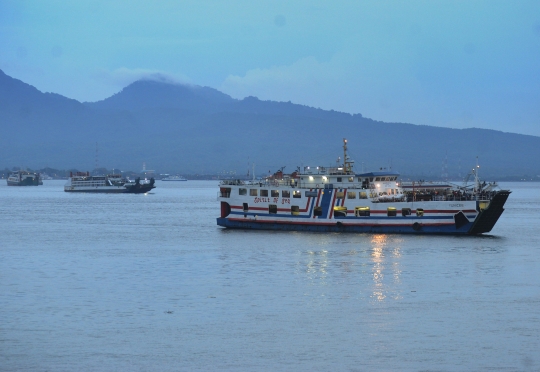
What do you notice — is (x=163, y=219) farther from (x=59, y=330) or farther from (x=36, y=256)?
(x=59, y=330)

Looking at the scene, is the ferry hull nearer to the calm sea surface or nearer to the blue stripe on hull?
the blue stripe on hull

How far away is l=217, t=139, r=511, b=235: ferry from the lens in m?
72.8

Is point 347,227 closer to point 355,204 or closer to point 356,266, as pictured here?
point 355,204

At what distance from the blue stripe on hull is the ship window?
0.97m

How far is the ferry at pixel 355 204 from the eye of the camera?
2867 inches

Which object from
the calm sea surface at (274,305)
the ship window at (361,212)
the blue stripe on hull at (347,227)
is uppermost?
the ship window at (361,212)

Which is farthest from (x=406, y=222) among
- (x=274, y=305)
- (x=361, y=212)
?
(x=274, y=305)

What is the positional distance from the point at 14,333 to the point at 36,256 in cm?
3077

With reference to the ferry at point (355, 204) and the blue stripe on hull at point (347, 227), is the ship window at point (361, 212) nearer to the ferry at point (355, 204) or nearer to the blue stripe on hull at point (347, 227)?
the ferry at point (355, 204)

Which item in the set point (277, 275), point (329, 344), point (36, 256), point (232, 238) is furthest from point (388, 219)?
point (329, 344)

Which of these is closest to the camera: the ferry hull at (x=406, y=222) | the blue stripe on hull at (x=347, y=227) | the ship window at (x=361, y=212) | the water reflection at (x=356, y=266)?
the water reflection at (x=356, y=266)

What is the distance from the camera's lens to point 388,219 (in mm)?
74562

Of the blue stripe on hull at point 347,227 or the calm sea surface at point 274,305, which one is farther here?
the blue stripe on hull at point 347,227

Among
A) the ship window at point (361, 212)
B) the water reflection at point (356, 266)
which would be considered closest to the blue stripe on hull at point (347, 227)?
the water reflection at point (356, 266)
